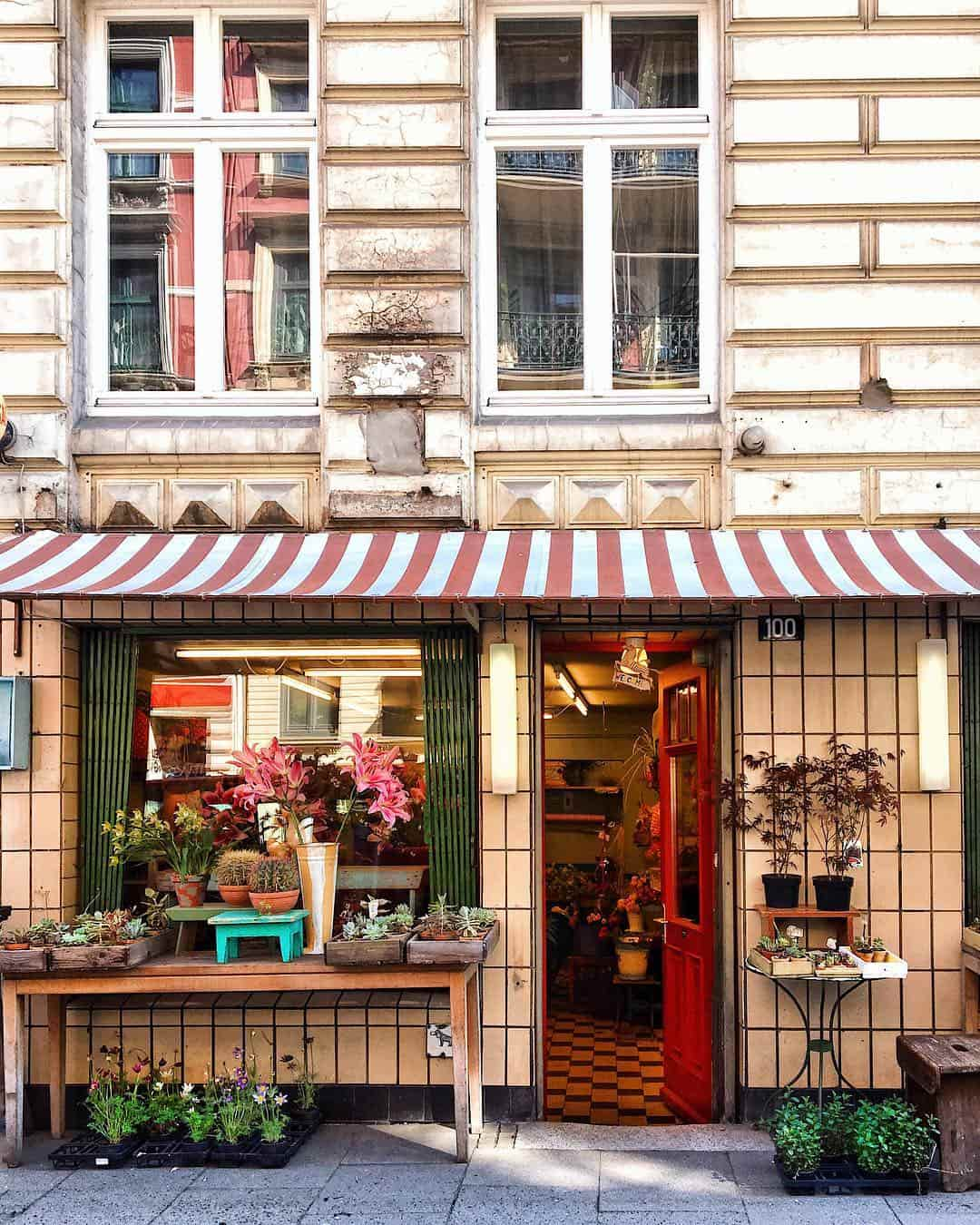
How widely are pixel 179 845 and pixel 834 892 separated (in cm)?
376

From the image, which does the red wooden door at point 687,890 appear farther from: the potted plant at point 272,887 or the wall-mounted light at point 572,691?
the potted plant at point 272,887

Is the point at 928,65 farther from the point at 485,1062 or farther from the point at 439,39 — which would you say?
the point at 485,1062

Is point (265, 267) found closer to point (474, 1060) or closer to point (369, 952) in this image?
point (369, 952)

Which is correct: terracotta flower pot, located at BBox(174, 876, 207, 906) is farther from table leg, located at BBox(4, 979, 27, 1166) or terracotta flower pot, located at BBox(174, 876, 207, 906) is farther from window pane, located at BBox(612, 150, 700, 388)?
window pane, located at BBox(612, 150, 700, 388)

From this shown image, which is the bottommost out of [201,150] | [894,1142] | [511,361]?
[894,1142]

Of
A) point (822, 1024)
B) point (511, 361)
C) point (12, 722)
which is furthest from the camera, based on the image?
point (511, 361)

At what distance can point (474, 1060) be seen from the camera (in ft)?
24.1

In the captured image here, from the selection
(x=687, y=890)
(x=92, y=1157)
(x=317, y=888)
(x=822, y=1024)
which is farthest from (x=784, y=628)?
(x=92, y=1157)

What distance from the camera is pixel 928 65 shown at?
7957mm

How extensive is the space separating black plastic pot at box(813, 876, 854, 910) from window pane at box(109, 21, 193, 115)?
6173 mm

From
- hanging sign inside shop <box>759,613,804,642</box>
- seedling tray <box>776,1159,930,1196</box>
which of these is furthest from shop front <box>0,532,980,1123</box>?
seedling tray <box>776,1159,930,1196</box>

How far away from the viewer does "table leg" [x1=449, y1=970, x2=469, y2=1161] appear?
680cm

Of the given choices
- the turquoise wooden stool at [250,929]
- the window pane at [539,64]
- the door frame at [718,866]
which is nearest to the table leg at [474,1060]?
the door frame at [718,866]

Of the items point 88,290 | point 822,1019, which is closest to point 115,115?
A: point 88,290
